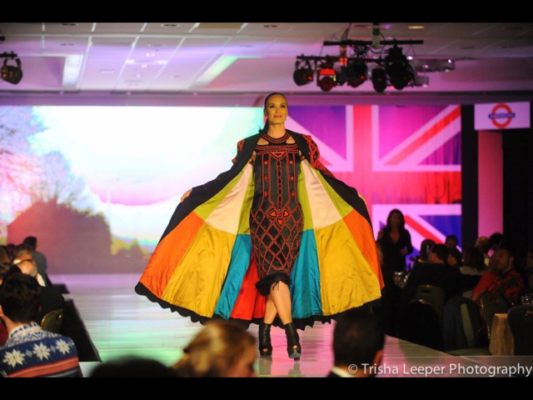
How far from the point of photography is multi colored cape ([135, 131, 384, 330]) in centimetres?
495

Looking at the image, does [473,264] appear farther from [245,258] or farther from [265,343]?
[265,343]

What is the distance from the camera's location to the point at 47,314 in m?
5.08

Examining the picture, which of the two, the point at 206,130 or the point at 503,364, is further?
the point at 206,130

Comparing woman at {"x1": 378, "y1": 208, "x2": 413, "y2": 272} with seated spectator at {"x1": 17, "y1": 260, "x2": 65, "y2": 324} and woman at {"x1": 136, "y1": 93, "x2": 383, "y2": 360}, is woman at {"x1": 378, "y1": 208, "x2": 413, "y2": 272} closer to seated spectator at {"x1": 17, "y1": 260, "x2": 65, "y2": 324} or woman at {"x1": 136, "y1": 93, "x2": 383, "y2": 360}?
woman at {"x1": 136, "y1": 93, "x2": 383, "y2": 360}

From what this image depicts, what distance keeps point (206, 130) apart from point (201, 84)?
1.11 m

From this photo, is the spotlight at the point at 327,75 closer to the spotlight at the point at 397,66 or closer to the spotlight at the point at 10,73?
the spotlight at the point at 397,66

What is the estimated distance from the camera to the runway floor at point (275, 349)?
4176mm

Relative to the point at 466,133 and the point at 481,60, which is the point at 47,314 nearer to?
the point at 481,60

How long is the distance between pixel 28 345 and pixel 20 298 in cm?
18

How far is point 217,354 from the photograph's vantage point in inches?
79.0

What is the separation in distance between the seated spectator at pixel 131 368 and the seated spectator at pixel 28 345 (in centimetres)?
92
